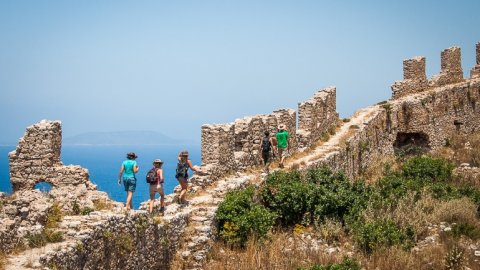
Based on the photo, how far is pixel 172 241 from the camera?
12.6 m

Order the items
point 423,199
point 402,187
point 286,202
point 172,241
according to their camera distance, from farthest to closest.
Answer: 1. point 402,187
2. point 423,199
3. point 286,202
4. point 172,241

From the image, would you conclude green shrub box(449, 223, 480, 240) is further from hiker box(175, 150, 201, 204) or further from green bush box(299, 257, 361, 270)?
hiker box(175, 150, 201, 204)

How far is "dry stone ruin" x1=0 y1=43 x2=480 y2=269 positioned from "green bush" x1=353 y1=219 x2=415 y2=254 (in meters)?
3.43

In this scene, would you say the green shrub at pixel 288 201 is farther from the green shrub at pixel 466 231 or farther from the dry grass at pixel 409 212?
the green shrub at pixel 466 231

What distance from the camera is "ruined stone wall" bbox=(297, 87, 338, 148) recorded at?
2180cm

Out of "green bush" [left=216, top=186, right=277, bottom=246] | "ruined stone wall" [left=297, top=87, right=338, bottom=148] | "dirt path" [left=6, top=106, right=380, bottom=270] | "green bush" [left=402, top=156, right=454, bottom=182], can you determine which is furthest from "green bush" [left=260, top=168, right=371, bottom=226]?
"green bush" [left=402, top=156, right=454, bottom=182]

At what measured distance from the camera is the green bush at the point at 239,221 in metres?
13.8

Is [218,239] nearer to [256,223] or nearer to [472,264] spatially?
[256,223]

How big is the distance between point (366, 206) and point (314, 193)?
1624 mm

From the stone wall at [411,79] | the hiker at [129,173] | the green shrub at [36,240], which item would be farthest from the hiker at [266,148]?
the stone wall at [411,79]

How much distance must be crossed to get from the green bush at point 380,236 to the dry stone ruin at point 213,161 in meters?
3.43

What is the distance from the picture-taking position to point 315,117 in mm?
22688

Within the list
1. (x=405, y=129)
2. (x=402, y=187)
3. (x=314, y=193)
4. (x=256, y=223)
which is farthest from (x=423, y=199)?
(x=405, y=129)

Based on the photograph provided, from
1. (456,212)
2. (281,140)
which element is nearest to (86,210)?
(281,140)
